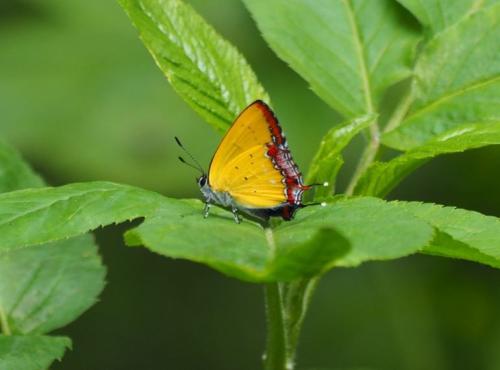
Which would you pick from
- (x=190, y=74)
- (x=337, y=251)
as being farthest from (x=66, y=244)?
(x=337, y=251)

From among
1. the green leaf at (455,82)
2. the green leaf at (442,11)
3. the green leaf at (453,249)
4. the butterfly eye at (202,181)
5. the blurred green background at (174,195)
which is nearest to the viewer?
the green leaf at (453,249)

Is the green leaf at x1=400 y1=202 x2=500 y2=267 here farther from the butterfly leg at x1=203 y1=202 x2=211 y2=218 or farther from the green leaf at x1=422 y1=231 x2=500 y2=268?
the butterfly leg at x1=203 y1=202 x2=211 y2=218

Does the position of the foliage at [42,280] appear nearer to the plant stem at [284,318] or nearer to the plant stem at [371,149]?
the plant stem at [284,318]

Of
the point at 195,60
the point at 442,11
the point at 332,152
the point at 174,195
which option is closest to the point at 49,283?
the point at 195,60

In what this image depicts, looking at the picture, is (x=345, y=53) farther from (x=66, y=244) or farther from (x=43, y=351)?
(x=43, y=351)

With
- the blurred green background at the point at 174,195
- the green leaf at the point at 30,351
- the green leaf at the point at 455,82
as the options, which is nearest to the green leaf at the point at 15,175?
A: the green leaf at the point at 30,351

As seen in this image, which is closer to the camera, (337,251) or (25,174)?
(337,251)

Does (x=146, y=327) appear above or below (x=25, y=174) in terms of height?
below

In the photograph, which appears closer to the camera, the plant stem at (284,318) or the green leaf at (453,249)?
the green leaf at (453,249)
